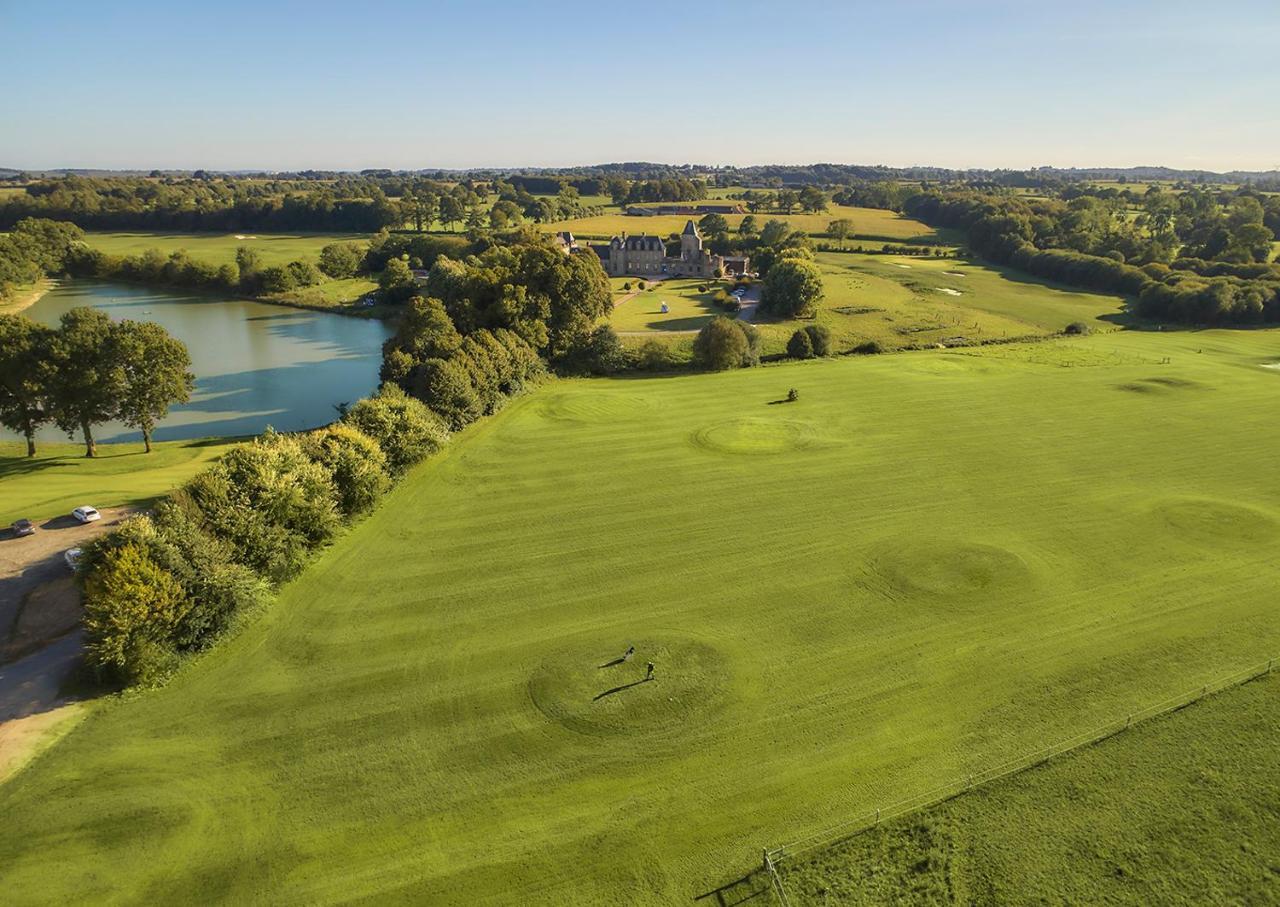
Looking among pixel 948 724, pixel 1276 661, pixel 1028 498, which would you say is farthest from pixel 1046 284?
pixel 948 724

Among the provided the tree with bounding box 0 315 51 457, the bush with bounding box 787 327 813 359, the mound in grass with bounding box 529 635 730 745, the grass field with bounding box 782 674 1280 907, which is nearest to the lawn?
the bush with bounding box 787 327 813 359

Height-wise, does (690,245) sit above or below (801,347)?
above

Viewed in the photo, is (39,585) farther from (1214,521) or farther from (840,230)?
(840,230)

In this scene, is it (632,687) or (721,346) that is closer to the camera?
(632,687)

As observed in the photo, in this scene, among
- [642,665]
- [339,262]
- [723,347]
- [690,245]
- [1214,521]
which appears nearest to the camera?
[642,665]

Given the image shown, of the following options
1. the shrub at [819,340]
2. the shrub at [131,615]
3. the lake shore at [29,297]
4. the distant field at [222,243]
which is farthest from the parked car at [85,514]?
the distant field at [222,243]

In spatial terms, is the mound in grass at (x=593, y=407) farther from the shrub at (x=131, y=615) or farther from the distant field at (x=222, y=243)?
the distant field at (x=222, y=243)

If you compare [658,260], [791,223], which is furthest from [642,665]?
[791,223]
